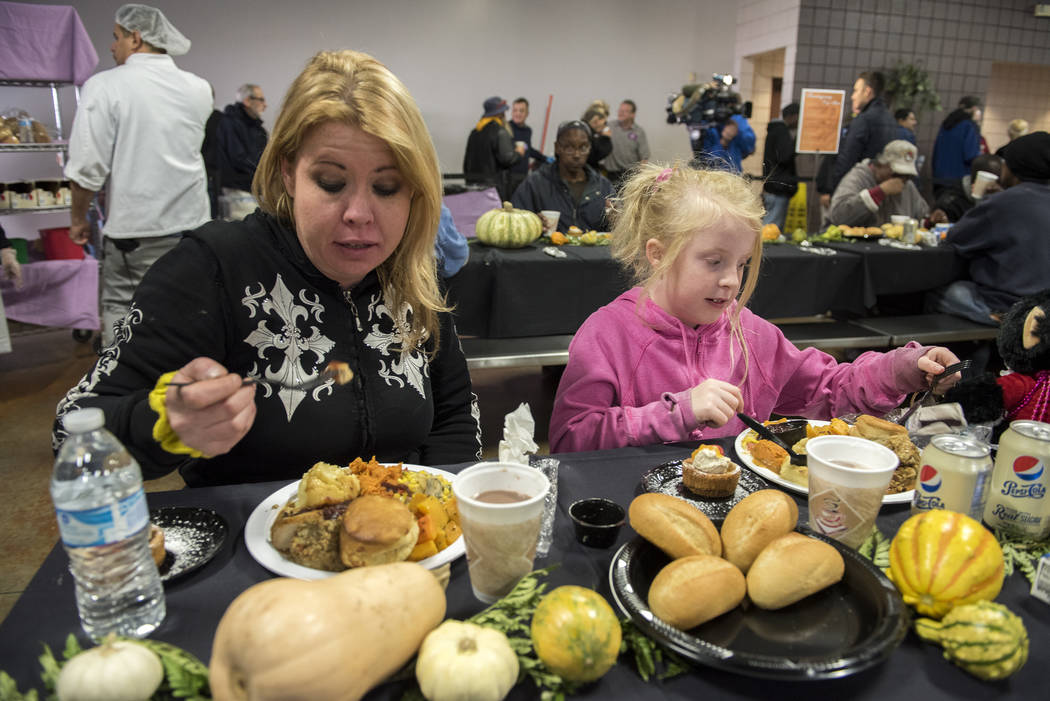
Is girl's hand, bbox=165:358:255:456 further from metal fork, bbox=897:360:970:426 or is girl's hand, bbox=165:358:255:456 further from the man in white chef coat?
the man in white chef coat

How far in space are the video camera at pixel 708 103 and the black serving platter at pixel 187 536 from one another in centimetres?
630

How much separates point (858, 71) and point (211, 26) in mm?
9210

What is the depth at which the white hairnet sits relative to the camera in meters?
3.67

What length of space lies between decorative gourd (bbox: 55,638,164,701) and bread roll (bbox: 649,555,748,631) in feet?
2.01

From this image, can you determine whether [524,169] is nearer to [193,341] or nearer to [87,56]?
[87,56]

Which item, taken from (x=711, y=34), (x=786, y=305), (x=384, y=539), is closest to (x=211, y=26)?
(x=711, y=34)

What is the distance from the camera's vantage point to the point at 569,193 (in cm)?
511

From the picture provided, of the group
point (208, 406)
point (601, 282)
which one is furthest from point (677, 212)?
point (601, 282)

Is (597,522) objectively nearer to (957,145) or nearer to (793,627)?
(793,627)

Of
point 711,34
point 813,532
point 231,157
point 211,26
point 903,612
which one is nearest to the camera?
point 903,612

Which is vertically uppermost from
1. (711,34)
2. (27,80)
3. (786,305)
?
(711,34)

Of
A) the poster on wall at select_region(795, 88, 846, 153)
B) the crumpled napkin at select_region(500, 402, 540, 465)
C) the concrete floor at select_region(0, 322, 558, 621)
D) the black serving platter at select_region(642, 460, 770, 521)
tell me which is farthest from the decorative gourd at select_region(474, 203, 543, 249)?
Result: the poster on wall at select_region(795, 88, 846, 153)

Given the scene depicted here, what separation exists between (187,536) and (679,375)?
1.37 meters

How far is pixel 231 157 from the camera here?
23.4 feet
